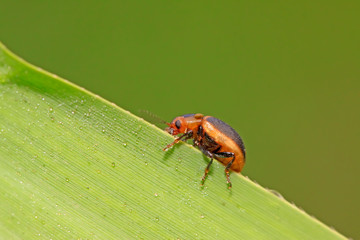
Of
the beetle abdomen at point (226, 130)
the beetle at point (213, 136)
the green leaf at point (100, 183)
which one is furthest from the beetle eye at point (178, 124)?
the green leaf at point (100, 183)

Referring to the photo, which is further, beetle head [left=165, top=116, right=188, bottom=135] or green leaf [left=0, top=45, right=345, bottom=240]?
beetle head [left=165, top=116, right=188, bottom=135]

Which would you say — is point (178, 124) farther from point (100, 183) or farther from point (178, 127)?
point (100, 183)

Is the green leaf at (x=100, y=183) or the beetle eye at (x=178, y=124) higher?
the green leaf at (x=100, y=183)

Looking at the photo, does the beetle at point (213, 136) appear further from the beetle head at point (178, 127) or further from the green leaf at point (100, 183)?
the green leaf at point (100, 183)

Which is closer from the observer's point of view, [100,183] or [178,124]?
[100,183]

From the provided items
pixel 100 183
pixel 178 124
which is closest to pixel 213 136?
pixel 178 124

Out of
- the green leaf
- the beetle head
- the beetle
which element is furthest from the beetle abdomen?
the green leaf

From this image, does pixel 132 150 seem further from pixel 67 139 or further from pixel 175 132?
pixel 175 132

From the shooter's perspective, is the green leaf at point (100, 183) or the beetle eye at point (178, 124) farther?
the beetle eye at point (178, 124)

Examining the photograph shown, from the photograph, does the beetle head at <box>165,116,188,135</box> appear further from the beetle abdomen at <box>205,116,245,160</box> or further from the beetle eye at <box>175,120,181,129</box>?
the beetle abdomen at <box>205,116,245,160</box>
